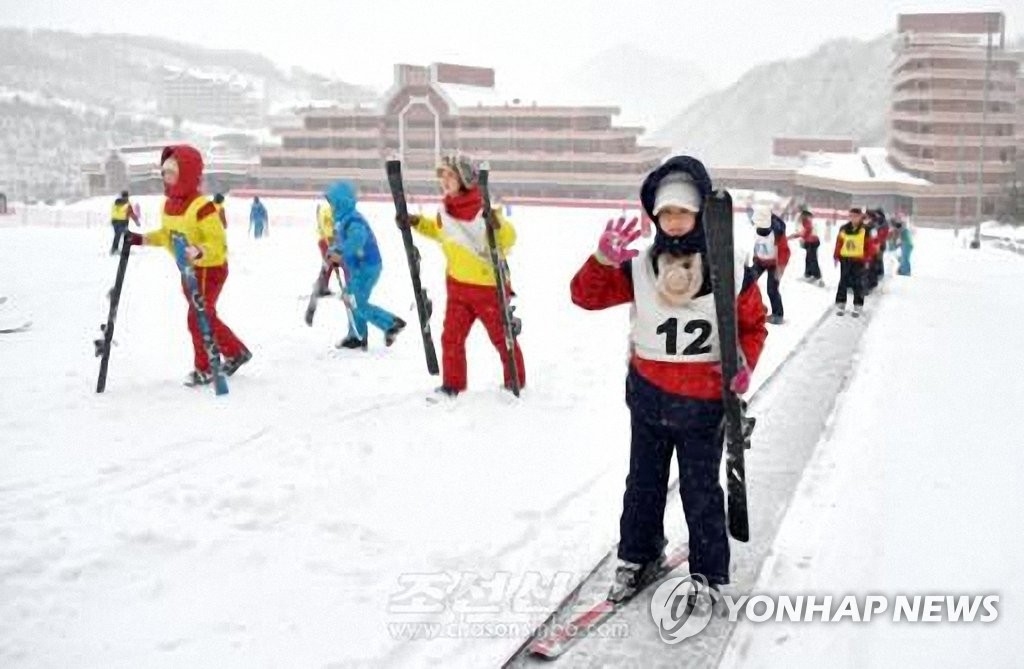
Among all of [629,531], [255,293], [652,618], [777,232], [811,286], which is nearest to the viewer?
[652,618]

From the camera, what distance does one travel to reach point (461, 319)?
A: 6.68 metres

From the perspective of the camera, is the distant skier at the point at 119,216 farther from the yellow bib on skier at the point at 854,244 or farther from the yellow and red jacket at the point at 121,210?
the yellow bib on skier at the point at 854,244

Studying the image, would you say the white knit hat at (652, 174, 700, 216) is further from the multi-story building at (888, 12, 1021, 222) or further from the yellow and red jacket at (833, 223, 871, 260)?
the multi-story building at (888, 12, 1021, 222)

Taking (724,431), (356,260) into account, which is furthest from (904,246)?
(724,431)

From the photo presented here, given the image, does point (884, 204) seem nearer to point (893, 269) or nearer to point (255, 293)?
point (893, 269)

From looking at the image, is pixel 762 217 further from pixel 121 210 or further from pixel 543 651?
pixel 121 210

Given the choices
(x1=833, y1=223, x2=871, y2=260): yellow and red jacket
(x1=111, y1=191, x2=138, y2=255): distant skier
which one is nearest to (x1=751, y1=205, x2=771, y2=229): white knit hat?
(x1=833, y1=223, x2=871, y2=260): yellow and red jacket

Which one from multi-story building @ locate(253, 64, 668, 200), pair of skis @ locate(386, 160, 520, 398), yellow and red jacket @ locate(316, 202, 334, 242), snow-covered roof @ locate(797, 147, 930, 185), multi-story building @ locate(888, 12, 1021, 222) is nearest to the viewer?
pair of skis @ locate(386, 160, 520, 398)

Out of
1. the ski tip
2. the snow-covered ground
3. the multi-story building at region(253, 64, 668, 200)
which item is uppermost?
the multi-story building at region(253, 64, 668, 200)

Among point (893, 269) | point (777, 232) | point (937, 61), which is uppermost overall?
point (937, 61)

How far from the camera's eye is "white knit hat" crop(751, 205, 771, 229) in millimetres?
11298

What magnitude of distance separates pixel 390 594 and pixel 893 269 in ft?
62.3

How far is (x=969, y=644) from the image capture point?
10.7 feet

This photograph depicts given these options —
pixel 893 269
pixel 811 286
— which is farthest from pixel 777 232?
pixel 893 269
